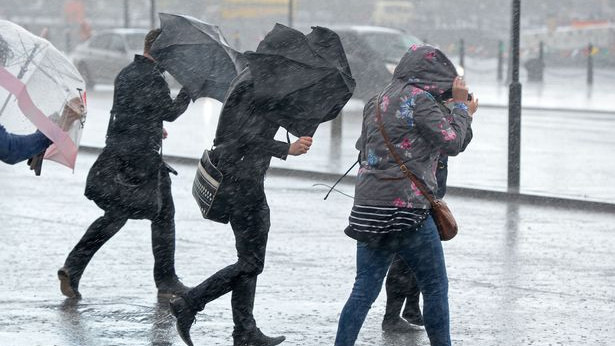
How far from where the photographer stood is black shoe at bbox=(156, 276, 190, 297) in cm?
867

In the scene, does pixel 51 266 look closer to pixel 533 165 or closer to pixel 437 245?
pixel 437 245

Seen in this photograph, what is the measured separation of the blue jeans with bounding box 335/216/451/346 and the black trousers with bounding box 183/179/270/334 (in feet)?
2.27

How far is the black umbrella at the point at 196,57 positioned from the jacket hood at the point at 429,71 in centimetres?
154

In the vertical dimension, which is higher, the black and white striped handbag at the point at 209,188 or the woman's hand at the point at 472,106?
the woman's hand at the point at 472,106

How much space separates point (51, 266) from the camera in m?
9.83

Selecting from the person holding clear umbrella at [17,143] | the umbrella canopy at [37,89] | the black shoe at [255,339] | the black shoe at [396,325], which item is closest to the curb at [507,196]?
the black shoe at [396,325]

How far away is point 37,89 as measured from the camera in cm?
651

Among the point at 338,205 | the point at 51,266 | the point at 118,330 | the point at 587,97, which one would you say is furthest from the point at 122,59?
the point at 118,330

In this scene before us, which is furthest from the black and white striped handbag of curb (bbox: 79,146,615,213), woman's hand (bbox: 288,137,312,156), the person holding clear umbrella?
curb (bbox: 79,146,615,213)

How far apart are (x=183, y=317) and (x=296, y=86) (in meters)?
1.39

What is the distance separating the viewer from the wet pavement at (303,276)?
777cm

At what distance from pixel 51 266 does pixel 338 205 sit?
4.22 m

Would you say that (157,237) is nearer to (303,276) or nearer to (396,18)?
(303,276)

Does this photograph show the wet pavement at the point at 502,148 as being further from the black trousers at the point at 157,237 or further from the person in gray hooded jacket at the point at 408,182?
the person in gray hooded jacket at the point at 408,182
